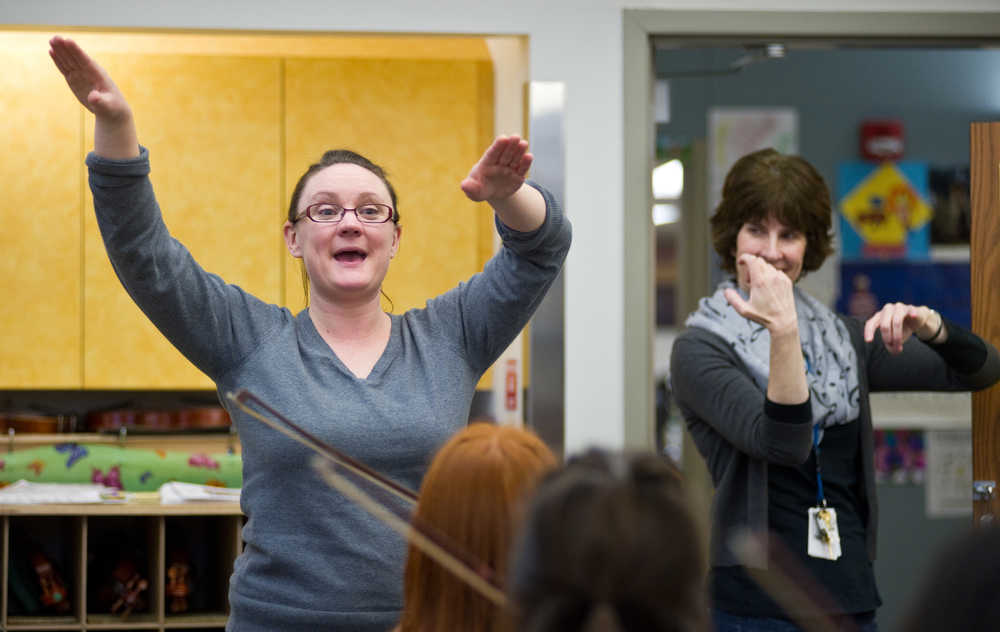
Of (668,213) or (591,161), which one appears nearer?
(591,161)

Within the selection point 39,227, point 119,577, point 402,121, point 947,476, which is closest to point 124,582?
point 119,577

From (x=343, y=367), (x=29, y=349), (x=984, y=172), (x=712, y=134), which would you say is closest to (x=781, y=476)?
(x=343, y=367)

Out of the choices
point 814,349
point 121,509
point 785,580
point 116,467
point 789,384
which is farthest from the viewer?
point 116,467

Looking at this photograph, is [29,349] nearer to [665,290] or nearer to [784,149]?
[665,290]

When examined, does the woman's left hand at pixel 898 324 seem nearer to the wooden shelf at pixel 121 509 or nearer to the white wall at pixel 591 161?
the white wall at pixel 591 161

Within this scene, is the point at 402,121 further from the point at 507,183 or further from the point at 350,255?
the point at 507,183

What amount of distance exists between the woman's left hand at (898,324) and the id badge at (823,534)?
31 centimetres

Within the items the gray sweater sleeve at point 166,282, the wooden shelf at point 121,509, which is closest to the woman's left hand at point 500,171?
the gray sweater sleeve at point 166,282

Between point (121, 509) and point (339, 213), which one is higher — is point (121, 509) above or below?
below

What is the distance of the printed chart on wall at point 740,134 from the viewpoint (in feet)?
14.4

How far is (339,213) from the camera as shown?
4.70 ft

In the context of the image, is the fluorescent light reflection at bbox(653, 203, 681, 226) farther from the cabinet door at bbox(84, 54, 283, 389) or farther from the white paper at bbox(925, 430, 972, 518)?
the cabinet door at bbox(84, 54, 283, 389)

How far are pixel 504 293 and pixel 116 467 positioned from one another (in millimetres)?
2212

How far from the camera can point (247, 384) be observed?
4.41 ft
